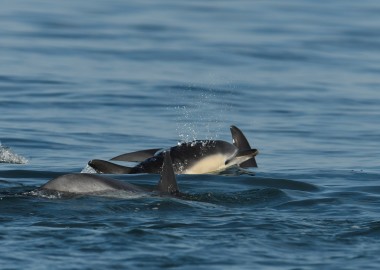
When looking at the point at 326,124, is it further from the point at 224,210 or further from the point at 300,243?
the point at 300,243

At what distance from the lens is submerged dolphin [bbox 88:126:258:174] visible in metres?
16.0

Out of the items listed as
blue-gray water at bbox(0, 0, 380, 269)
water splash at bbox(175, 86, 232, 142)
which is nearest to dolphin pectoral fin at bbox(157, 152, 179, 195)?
blue-gray water at bbox(0, 0, 380, 269)

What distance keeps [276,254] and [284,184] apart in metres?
4.66

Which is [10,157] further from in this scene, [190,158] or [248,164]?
[248,164]

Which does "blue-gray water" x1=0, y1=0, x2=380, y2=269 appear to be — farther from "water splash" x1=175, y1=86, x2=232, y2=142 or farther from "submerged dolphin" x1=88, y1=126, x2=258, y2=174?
"submerged dolphin" x1=88, y1=126, x2=258, y2=174

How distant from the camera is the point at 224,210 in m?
13.2

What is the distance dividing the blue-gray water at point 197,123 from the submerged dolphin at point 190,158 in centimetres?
24

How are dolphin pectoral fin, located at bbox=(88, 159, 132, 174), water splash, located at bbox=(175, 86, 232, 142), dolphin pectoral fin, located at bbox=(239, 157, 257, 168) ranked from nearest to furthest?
1. dolphin pectoral fin, located at bbox=(88, 159, 132, 174)
2. dolphin pectoral fin, located at bbox=(239, 157, 257, 168)
3. water splash, located at bbox=(175, 86, 232, 142)

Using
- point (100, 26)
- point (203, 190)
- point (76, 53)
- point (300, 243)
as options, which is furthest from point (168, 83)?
point (300, 243)

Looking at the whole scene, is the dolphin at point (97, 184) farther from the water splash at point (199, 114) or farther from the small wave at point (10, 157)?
the water splash at point (199, 114)

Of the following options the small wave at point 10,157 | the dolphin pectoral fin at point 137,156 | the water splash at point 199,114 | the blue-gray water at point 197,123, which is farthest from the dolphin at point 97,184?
the water splash at point 199,114

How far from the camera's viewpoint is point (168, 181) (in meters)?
13.4

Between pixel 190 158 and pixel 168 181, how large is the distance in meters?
3.01

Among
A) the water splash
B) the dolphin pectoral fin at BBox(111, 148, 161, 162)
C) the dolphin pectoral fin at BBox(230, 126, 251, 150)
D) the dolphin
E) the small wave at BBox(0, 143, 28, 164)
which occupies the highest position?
the water splash
